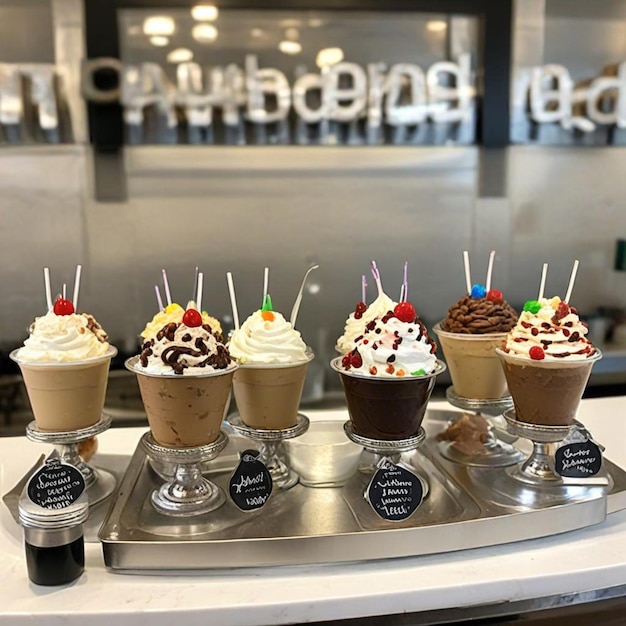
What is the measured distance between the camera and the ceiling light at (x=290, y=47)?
12.1 ft

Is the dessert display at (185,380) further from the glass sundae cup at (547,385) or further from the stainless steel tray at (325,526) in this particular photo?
the glass sundae cup at (547,385)

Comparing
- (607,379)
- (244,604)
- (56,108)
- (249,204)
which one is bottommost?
(607,379)

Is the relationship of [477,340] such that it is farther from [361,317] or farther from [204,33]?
[204,33]

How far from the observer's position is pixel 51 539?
1330 mm

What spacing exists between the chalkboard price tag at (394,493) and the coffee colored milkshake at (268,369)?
33 centimetres

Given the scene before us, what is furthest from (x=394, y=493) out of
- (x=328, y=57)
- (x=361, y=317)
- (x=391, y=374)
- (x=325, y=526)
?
(x=328, y=57)

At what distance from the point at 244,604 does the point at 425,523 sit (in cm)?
42

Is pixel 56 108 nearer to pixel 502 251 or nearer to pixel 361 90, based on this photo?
pixel 361 90

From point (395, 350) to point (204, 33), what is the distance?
8.77ft

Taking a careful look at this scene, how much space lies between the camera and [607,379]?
4.14 m

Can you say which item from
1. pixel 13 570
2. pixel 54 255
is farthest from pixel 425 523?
pixel 54 255

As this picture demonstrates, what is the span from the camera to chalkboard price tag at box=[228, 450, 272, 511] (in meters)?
1.50

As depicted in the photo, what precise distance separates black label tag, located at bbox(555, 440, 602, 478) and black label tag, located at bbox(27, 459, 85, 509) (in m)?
1.09

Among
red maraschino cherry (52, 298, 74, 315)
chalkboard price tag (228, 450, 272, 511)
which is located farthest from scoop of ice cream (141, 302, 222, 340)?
chalkboard price tag (228, 450, 272, 511)
